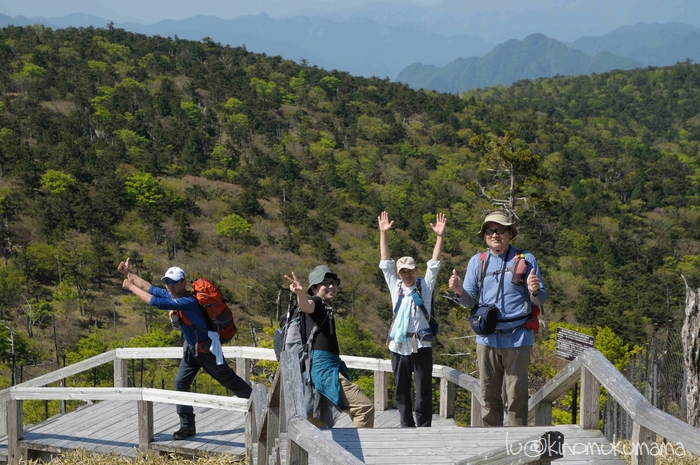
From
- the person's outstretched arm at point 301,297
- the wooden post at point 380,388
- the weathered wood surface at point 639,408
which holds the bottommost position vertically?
the wooden post at point 380,388

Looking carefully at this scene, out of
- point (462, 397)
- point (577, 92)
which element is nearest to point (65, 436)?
point (462, 397)

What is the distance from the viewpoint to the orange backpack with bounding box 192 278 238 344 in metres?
5.45

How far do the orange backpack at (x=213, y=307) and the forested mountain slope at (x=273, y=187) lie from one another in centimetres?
1300

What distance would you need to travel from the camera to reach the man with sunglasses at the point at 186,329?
507 centimetres

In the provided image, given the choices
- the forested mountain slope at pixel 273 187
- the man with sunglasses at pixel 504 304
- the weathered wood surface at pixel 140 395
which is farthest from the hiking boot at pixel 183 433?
the forested mountain slope at pixel 273 187

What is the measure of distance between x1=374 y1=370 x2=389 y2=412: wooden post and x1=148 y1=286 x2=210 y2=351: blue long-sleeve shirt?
171 cm

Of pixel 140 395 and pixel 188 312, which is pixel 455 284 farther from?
pixel 140 395

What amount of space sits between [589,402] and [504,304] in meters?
0.75

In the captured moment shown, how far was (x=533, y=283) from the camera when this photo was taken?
14.4ft

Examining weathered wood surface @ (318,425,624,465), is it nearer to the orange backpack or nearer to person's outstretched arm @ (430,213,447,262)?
person's outstretched arm @ (430,213,447,262)

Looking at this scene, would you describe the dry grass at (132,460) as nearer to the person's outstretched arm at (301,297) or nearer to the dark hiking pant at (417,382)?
the dark hiking pant at (417,382)

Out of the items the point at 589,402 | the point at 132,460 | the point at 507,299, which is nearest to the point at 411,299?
the point at 507,299

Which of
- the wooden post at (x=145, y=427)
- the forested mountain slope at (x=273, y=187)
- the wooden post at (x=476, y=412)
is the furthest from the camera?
the forested mountain slope at (x=273, y=187)

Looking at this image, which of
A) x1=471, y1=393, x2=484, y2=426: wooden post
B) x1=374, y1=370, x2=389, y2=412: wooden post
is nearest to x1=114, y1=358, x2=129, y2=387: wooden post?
x1=374, y1=370, x2=389, y2=412: wooden post
